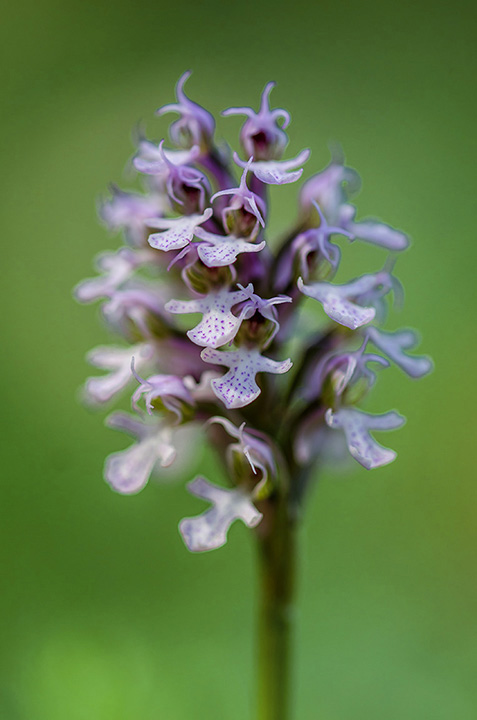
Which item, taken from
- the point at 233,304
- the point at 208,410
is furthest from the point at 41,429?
the point at 233,304

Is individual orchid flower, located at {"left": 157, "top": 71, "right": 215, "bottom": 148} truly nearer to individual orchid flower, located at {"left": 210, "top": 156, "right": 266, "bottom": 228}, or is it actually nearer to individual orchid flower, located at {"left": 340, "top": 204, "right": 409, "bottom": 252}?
individual orchid flower, located at {"left": 210, "top": 156, "right": 266, "bottom": 228}

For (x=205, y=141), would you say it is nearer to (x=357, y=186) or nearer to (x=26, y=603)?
(x=357, y=186)

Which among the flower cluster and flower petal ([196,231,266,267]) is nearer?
flower petal ([196,231,266,267])

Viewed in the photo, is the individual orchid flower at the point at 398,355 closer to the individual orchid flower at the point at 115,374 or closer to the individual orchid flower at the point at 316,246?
the individual orchid flower at the point at 316,246

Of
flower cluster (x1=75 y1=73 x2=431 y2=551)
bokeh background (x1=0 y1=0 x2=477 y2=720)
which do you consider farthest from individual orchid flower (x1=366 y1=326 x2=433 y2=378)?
bokeh background (x1=0 y1=0 x2=477 y2=720)

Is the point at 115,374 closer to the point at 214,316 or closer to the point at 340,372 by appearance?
the point at 214,316
